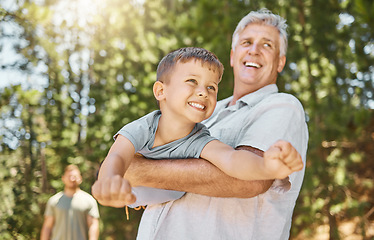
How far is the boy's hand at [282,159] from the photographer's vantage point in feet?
2.86

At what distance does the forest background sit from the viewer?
4.68 metres

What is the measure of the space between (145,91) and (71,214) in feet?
9.64

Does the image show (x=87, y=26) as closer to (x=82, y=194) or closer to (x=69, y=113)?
(x=69, y=113)

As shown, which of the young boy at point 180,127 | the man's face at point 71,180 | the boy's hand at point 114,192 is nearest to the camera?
the boy's hand at point 114,192

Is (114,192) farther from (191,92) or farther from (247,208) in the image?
(247,208)

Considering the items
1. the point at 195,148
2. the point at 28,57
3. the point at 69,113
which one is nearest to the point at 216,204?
the point at 195,148

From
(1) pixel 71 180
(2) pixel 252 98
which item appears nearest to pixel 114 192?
(2) pixel 252 98

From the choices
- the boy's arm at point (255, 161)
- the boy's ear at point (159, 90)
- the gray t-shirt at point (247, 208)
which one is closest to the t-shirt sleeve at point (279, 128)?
the gray t-shirt at point (247, 208)

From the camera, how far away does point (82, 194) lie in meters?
4.59

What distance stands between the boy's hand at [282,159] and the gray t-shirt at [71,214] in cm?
396

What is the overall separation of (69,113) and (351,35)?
6524mm

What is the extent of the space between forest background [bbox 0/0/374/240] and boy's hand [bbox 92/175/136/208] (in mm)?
1959

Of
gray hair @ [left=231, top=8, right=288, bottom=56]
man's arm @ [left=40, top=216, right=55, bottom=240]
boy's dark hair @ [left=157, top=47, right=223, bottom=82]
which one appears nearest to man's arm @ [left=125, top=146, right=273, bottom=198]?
boy's dark hair @ [left=157, top=47, right=223, bottom=82]

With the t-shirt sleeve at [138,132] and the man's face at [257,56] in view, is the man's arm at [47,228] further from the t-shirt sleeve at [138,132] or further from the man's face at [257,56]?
the t-shirt sleeve at [138,132]
